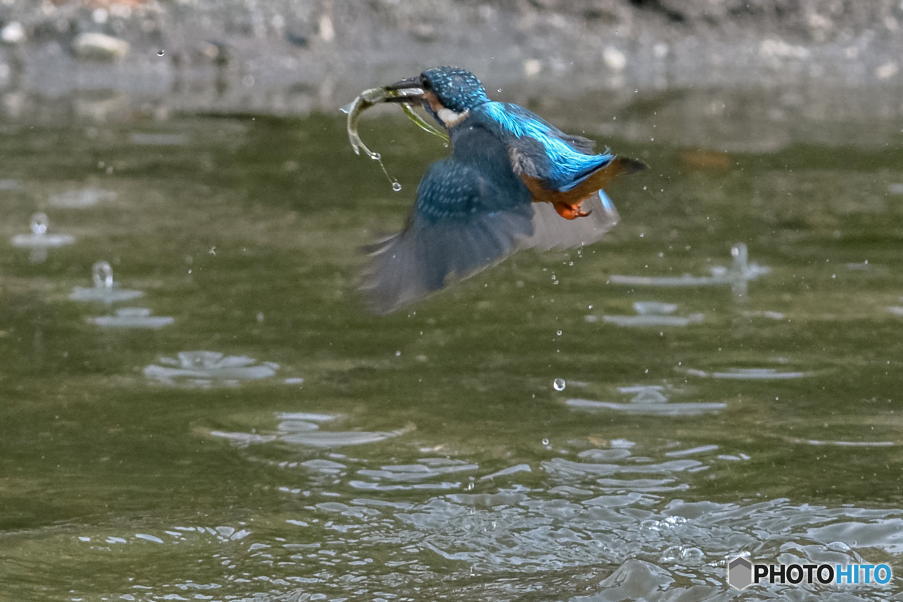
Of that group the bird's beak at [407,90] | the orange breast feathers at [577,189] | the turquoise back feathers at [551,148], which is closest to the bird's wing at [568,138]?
the turquoise back feathers at [551,148]

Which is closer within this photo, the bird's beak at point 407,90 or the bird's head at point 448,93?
the bird's head at point 448,93

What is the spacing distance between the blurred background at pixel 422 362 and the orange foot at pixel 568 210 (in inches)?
24.6

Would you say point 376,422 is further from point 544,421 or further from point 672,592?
point 672,592

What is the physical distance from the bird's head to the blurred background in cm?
79

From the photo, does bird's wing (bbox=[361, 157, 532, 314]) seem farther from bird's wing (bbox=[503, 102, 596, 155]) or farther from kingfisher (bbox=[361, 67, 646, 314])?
bird's wing (bbox=[503, 102, 596, 155])

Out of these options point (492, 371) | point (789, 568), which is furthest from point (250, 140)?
point (789, 568)

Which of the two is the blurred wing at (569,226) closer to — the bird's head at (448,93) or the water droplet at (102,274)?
the bird's head at (448,93)

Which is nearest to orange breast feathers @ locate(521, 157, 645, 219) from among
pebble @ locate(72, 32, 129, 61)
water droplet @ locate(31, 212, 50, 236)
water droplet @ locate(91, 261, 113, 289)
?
water droplet @ locate(91, 261, 113, 289)

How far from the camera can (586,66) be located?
1169 cm

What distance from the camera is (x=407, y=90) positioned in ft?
15.5

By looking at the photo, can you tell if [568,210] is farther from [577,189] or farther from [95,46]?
[95,46]

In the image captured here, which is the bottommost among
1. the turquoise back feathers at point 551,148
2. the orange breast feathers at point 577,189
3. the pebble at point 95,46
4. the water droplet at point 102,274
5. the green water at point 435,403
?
the green water at point 435,403

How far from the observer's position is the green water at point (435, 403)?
4141mm

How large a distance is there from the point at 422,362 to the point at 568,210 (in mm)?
1517
